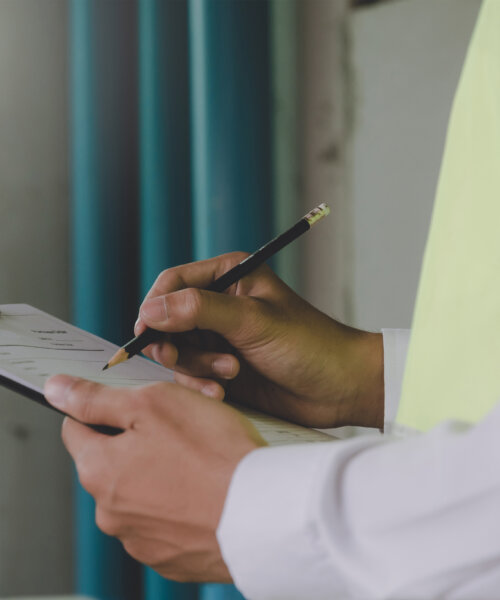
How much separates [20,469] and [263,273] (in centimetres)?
48

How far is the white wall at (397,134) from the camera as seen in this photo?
3.54 feet

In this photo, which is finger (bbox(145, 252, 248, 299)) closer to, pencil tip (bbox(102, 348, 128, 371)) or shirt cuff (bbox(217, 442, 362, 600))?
pencil tip (bbox(102, 348, 128, 371))

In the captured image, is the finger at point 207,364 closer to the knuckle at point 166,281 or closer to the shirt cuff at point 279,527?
the knuckle at point 166,281

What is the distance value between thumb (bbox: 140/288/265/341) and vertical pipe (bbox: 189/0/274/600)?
32 centimetres

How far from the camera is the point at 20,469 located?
94 centimetres

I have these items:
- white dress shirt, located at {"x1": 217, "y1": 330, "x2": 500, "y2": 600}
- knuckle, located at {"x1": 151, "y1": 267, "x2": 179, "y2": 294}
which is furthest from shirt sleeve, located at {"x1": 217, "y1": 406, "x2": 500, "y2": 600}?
knuckle, located at {"x1": 151, "y1": 267, "x2": 179, "y2": 294}

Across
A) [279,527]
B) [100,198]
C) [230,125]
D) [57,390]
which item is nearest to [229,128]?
[230,125]

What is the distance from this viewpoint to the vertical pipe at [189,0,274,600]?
0.97 meters

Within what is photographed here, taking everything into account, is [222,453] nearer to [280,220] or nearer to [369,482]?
[369,482]

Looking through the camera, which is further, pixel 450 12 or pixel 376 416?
pixel 450 12

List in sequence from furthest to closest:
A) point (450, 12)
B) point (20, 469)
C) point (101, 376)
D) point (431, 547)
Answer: point (450, 12)
point (20, 469)
point (101, 376)
point (431, 547)

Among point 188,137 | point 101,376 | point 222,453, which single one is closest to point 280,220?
point 188,137

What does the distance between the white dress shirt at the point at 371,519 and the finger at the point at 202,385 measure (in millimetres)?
281

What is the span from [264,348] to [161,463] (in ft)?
1.00
